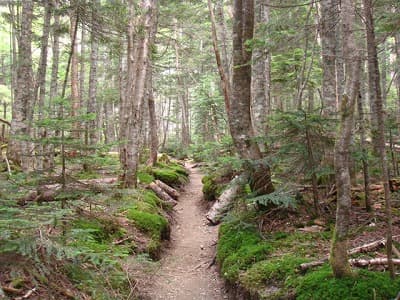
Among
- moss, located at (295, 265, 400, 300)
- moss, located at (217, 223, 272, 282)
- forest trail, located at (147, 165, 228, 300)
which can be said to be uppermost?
moss, located at (295, 265, 400, 300)

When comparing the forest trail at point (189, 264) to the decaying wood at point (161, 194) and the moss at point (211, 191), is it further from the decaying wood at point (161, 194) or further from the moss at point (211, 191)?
the moss at point (211, 191)

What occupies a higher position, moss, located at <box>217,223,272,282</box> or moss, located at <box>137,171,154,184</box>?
moss, located at <box>137,171,154,184</box>

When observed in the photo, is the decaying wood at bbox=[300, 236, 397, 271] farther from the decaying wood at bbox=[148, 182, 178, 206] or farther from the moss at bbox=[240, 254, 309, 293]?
the decaying wood at bbox=[148, 182, 178, 206]

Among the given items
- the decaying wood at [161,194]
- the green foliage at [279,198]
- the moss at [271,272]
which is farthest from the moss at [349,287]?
the decaying wood at [161,194]

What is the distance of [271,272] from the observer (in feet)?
15.5

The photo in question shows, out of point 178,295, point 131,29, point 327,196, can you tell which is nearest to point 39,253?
point 178,295

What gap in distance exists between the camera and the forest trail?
5859 millimetres

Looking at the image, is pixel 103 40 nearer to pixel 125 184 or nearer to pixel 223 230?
pixel 125 184

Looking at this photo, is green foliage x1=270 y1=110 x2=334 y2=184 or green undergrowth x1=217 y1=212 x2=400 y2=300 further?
green foliage x1=270 y1=110 x2=334 y2=184

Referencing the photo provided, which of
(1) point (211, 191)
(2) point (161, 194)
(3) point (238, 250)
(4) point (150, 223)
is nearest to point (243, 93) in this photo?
(3) point (238, 250)

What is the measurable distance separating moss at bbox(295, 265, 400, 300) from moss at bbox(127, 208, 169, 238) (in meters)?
4.26

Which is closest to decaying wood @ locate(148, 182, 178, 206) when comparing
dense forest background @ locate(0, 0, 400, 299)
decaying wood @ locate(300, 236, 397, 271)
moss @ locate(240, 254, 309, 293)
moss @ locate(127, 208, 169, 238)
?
dense forest background @ locate(0, 0, 400, 299)

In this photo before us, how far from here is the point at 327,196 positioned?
670cm

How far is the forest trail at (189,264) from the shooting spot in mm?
5859
